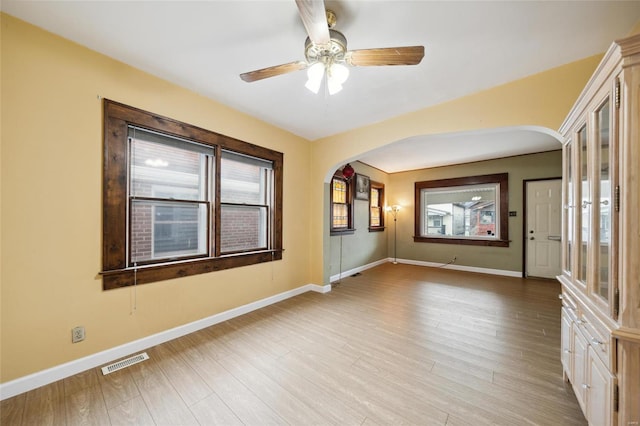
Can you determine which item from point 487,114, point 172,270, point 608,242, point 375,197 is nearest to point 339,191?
point 375,197

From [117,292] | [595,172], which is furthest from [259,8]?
[117,292]

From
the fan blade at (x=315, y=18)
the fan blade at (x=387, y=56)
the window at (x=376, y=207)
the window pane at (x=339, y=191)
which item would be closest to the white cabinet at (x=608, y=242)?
the fan blade at (x=387, y=56)

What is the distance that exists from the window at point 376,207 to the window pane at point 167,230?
4.24m

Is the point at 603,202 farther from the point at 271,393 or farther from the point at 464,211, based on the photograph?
the point at 464,211

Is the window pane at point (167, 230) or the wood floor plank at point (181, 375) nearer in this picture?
the wood floor plank at point (181, 375)

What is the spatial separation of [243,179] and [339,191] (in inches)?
89.9

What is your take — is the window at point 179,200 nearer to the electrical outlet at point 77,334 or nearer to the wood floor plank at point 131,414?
the electrical outlet at point 77,334

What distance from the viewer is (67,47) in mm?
1902

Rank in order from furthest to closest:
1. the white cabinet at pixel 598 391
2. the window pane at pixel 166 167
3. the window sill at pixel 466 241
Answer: the window sill at pixel 466 241 < the window pane at pixel 166 167 < the white cabinet at pixel 598 391

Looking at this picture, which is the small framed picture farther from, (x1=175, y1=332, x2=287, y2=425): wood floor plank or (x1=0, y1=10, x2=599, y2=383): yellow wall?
(x1=175, y1=332, x2=287, y2=425): wood floor plank

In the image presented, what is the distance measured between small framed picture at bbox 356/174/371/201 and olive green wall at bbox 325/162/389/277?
0.11 meters

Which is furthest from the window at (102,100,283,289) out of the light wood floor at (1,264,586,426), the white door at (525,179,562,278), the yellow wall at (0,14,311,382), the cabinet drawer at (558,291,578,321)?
the white door at (525,179,562,278)

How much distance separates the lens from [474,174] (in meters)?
5.60

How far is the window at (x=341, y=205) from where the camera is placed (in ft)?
15.9
